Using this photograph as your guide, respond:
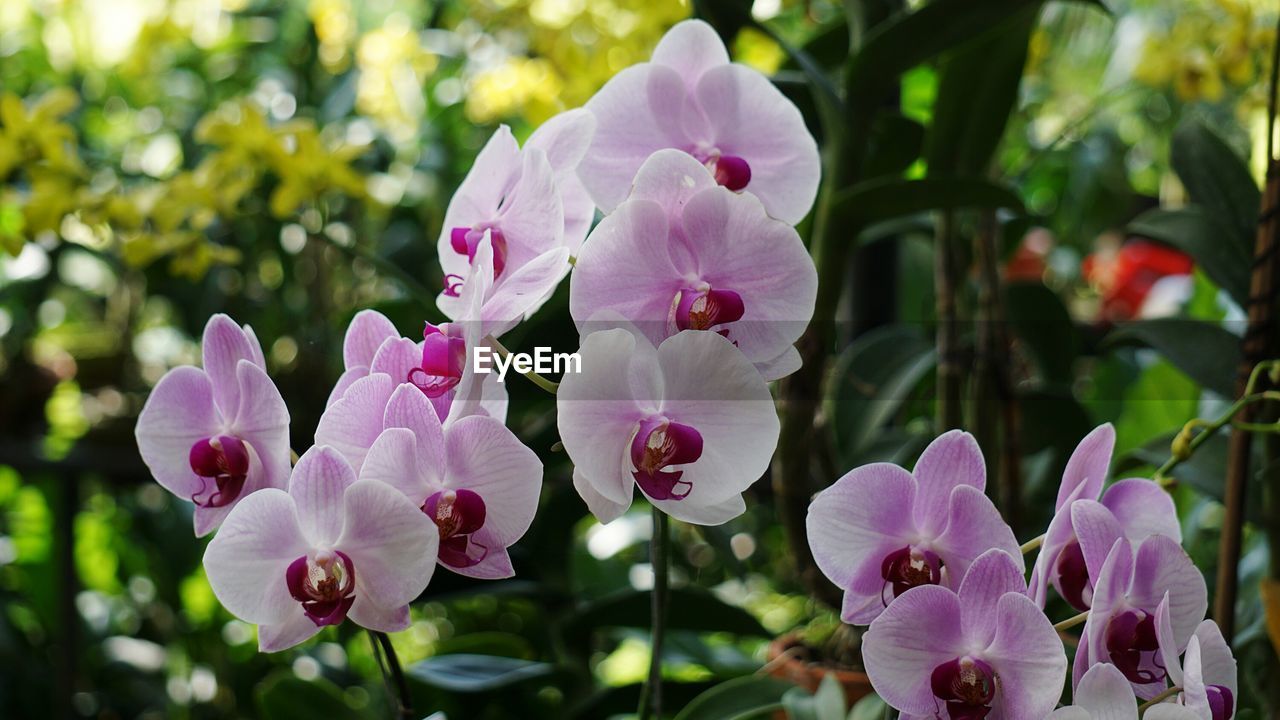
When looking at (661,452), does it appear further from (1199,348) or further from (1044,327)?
(1044,327)

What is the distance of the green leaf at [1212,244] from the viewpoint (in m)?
0.56

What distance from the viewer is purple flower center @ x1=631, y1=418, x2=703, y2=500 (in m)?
0.32

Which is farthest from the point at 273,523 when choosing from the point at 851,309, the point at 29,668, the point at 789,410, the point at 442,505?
the point at 29,668

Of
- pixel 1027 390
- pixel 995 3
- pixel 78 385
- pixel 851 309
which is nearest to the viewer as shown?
pixel 995 3

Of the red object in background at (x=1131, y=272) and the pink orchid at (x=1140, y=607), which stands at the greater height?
the pink orchid at (x=1140, y=607)

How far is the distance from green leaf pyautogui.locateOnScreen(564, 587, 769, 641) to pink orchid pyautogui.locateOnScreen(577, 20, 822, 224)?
267 millimetres

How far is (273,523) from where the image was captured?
0.31 meters

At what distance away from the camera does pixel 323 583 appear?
0.31 m

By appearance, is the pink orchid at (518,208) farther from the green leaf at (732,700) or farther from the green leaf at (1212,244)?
the green leaf at (1212,244)

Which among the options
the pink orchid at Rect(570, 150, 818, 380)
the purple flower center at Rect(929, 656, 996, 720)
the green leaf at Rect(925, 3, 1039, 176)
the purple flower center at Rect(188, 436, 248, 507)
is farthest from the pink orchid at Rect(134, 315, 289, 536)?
the green leaf at Rect(925, 3, 1039, 176)

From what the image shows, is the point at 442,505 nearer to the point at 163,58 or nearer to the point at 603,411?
the point at 603,411

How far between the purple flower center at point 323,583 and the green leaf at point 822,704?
0.23m

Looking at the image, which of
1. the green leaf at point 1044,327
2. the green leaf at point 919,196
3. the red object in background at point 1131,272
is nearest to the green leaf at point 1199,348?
the green leaf at point 919,196

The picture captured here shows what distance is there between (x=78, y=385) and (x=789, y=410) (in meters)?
0.93
